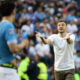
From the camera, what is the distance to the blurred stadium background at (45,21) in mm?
11984

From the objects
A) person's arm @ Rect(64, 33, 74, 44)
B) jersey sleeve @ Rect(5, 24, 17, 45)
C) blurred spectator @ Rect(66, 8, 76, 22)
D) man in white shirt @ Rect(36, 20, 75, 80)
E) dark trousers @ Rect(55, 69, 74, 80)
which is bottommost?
dark trousers @ Rect(55, 69, 74, 80)

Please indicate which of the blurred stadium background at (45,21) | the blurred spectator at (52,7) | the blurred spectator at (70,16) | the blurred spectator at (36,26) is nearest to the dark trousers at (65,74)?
the blurred stadium background at (45,21)

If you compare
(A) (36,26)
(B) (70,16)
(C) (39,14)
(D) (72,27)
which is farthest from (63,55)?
(B) (70,16)

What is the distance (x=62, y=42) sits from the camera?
6820 millimetres

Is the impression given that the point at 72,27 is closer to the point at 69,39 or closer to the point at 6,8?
the point at 69,39

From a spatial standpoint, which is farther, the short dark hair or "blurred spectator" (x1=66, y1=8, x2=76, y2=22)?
"blurred spectator" (x1=66, y1=8, x2=76, y2=22)

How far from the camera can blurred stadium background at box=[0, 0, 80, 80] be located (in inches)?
472

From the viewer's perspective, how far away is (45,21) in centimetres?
1437

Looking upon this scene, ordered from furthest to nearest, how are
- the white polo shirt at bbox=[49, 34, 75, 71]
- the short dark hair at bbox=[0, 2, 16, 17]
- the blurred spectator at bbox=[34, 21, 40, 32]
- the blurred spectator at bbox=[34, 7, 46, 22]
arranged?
the blurred spectator at bbox=[34, 7, 46, 22], the blurred spectator at bbox=[34, 21, 40, 32], the white polo shirt at bbox=[49, 34, 75, 71], the short dark hair at bbox=[0, 2, 16, 17]

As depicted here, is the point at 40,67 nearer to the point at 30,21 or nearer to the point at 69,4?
the point at 30,21

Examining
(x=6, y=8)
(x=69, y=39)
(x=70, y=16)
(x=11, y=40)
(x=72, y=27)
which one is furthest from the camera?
(x=70, y=16)

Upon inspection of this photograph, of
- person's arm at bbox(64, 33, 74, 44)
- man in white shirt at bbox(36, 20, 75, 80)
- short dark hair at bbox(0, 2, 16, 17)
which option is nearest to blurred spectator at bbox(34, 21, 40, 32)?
man in white shirt at bbox(36, 20, 75, 80)

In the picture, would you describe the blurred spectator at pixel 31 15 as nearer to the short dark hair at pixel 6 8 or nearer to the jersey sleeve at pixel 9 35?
the short dark hair at pixel 6 8

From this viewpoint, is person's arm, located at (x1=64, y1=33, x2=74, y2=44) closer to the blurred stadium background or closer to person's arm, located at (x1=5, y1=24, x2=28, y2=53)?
person's arm, located at (x1=5, y1=24, x2=28, y2=53)
